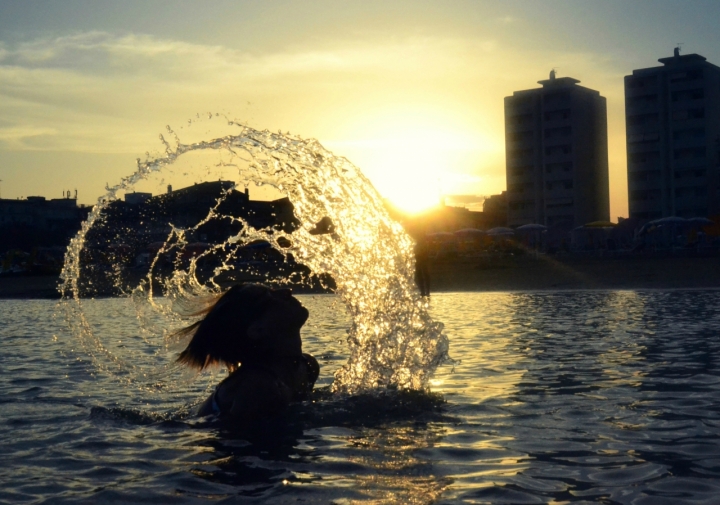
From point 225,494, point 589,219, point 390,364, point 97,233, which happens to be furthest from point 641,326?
point 589,219

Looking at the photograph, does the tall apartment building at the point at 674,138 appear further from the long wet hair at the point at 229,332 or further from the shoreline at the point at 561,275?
the long wet hair at the point at 229,332

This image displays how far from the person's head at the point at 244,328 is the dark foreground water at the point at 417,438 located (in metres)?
0.56

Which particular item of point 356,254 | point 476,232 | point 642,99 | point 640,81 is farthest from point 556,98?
point 356,254

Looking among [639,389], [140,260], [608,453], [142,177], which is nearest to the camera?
[608,453]

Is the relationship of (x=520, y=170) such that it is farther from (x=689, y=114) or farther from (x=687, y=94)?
(x=687, y=94)

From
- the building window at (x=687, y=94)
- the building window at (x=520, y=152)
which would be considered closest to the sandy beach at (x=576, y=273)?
the building window at (x=687, y=94)

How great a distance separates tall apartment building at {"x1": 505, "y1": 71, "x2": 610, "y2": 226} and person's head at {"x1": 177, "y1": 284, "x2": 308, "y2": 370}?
8387 centimetres

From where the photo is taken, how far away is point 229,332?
5.58 meters

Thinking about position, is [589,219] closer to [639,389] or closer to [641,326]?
[641,326]

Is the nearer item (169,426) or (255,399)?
(255,399)

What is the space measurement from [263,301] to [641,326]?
30.0 ft

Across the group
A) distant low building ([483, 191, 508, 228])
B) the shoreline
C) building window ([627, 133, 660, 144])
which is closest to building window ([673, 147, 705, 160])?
building window ([627, 133, 660, 144])

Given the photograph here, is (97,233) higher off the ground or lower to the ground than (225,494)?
higher

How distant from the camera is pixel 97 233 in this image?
113 ft
